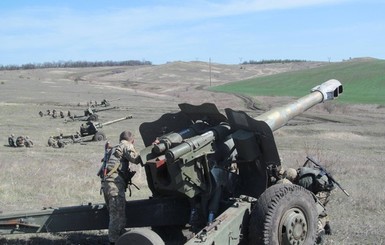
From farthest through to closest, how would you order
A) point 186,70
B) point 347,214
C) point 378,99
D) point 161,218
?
point 186,70
point 378,99
point 347,214
point 161,218

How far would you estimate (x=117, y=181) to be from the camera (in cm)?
698

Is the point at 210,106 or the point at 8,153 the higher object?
the point at 210,106

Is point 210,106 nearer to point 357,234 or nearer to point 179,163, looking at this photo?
point 179,163

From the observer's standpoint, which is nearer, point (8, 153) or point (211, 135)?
point (211, 135)

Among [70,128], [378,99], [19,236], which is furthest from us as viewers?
[378,99]

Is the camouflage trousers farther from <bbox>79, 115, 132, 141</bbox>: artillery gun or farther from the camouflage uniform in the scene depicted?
<bbox>79, 115, 132, 141</bbox>: artillery gun

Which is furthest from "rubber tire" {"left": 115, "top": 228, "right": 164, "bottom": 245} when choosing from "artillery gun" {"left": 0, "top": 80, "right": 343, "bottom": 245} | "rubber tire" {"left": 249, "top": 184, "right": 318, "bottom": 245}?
"rubber tire" {"left": 249, "top": 184, "right": 318, "bottom": 245}

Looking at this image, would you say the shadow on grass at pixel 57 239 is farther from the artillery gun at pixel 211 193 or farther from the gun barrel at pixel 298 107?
the gun barrel at pixel 298 107

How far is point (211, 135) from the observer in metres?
6.80

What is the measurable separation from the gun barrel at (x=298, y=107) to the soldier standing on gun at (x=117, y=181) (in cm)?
176

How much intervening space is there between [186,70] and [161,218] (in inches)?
4969

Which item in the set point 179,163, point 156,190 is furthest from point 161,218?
point 179,163

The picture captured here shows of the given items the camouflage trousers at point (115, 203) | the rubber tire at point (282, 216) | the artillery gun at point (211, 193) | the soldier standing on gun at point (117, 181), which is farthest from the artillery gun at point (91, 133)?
the rubber tire at point (282, 216)

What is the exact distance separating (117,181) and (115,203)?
28cm
